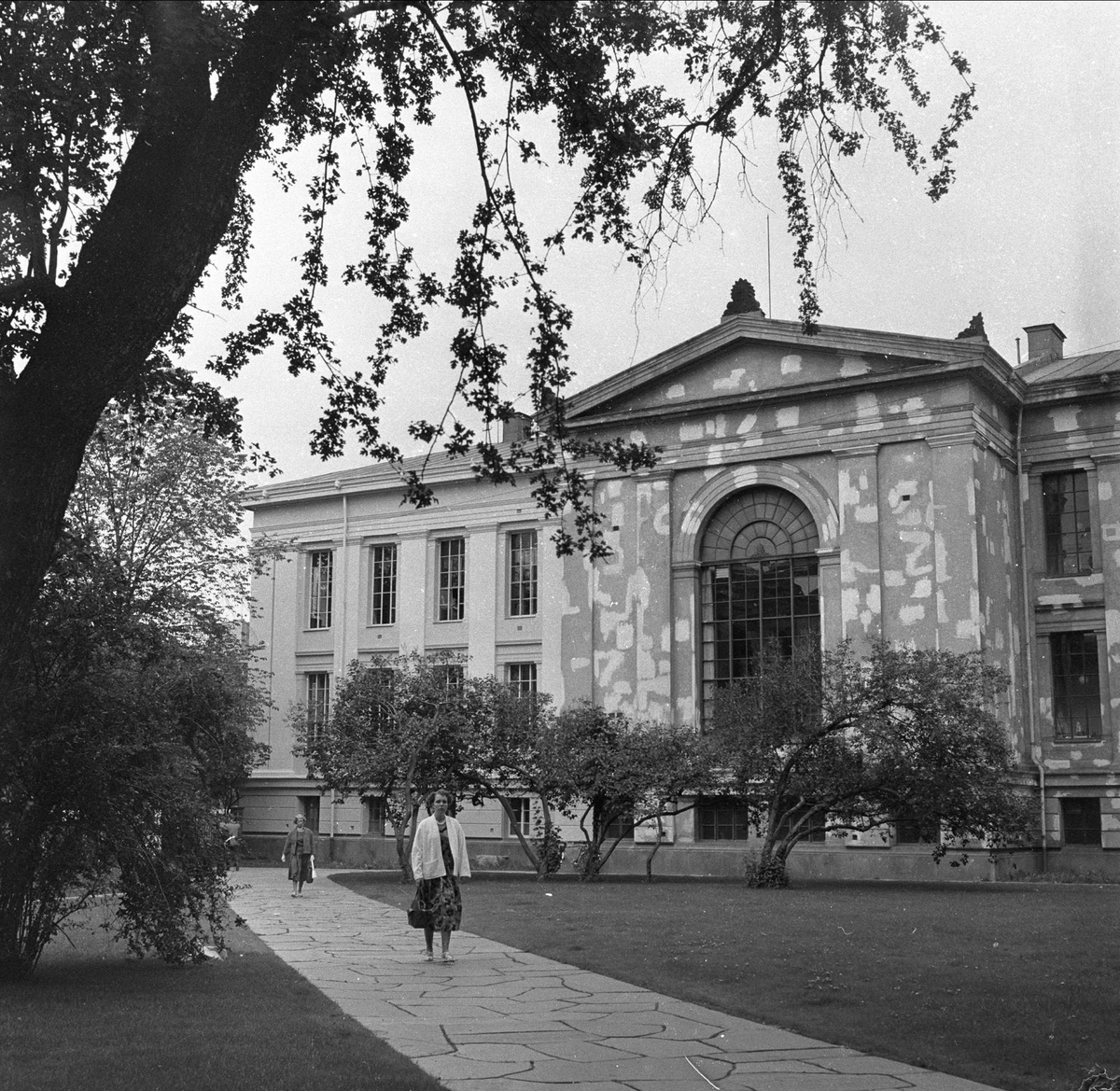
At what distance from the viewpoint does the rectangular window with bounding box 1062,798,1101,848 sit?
3038cm

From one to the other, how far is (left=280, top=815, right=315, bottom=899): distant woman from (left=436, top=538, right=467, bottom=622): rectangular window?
13.7m

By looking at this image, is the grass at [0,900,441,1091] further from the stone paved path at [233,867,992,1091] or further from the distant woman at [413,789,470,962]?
the distant woman at [413,789,470,962]

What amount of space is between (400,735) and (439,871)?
16166 mm

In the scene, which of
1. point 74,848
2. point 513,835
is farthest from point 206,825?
point 513,835

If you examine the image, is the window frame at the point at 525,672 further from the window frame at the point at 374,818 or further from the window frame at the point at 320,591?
the window frame at the point at 320,591

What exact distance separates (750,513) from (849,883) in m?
9.79

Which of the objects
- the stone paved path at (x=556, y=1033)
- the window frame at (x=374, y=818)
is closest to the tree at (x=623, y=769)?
the window frame at (x=374, y=818)

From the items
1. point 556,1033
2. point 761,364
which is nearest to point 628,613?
point 761,364

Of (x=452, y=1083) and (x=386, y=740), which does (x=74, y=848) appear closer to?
(x=452, y=1083)

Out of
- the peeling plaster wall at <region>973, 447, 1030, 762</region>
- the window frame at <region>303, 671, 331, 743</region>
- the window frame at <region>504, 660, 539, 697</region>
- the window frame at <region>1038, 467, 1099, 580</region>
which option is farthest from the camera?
the window frame at <region>303, 671, 331, 743</region>

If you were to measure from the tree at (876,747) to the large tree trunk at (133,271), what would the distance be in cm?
1963

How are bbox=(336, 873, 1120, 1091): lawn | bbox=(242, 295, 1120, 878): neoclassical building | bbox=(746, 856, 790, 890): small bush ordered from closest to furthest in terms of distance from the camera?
bbox=(336, 873, 1120, 1091): lawn → bbox=(746, 856, 790, 890): small bush → bbox=(242, 295, 1120, 878): neoclassical building

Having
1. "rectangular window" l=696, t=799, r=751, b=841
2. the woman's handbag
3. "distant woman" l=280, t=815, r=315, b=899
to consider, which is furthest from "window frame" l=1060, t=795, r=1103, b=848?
the woman's handbag

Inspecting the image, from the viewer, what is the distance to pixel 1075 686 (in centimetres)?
3162
